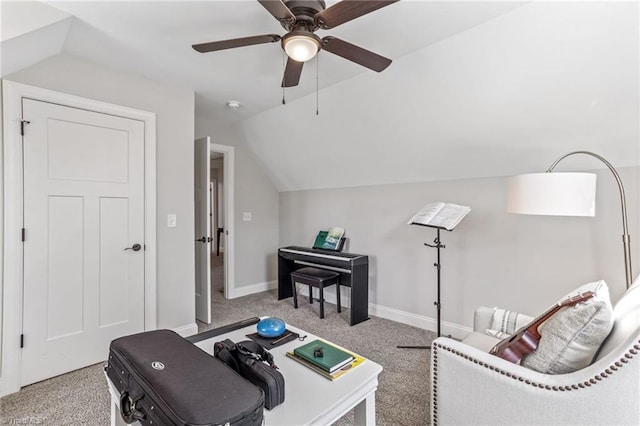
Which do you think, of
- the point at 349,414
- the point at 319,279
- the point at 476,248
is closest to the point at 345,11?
the point at 349,414

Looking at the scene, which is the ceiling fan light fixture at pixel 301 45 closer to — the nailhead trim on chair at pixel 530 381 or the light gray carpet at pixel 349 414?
the nailhead trim on chair at pixel 530 381

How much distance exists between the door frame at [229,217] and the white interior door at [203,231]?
69 centimetres

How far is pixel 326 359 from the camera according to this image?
1.44 metres

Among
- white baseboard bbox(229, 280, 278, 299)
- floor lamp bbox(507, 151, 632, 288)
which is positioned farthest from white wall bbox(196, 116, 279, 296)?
floor lamp bbox(507, 151, 632, 288)

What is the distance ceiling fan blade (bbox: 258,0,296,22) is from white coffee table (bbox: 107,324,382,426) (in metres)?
1.65

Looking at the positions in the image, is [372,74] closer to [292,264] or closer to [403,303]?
[403,303]

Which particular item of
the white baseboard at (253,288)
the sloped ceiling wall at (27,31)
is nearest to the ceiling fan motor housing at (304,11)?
the sloped ceiling wall at (27,31)

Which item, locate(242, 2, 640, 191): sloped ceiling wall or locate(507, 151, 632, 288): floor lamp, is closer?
locate(507, 151, 632, 288): floor lamp

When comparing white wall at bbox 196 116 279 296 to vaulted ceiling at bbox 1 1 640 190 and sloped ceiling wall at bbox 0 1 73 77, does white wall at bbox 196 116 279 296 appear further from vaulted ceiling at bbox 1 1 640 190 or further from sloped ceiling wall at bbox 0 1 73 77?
sloped ceiling wall at bbox 0 1 73 77

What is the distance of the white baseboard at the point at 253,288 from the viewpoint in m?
4.35

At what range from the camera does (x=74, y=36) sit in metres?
2.12

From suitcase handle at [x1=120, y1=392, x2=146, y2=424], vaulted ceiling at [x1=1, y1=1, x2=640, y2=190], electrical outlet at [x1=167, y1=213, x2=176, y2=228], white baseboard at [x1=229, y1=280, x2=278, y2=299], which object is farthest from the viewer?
white baseboard at [x1=229, y1=280, x2=278, y2=299]

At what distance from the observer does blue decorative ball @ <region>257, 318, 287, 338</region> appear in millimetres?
1718

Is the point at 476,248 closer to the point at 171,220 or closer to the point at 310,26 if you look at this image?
the point at 310,26
